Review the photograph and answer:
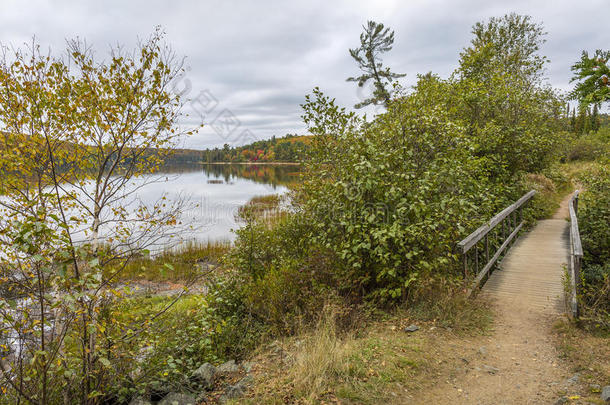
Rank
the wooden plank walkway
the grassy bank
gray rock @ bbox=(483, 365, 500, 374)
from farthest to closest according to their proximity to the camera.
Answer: the grassy bank < the wooden plank walkway < gray rock @ bbox=(483, 365, 500, 374)

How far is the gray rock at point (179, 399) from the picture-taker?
4199 mm

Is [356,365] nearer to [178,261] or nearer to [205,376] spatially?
[205,376]

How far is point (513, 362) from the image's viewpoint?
13.8 ft

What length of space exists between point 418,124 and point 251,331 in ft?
15.4

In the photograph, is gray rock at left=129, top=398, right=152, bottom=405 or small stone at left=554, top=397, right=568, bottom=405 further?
gray rock at left=129, top=398, right=152, bottom=405

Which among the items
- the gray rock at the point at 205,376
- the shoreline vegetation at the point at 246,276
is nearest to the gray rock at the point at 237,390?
the shoreline vegetation at the point at 246,276

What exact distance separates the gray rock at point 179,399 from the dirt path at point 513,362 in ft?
8.82

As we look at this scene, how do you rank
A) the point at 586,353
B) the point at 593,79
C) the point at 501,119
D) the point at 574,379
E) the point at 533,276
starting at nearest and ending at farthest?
the point at 593,79, the point at 574,379, the point at 586,353, the point at 533,276, the point at 501,119

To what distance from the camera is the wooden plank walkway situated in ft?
19.3

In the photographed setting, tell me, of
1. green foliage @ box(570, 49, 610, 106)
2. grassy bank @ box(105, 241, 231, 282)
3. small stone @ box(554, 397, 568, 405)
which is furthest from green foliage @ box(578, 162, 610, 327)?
grassy bank @ box(105, 241, 231, 282)

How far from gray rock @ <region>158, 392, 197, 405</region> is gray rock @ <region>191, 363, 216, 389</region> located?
308 mm

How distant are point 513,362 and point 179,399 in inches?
163

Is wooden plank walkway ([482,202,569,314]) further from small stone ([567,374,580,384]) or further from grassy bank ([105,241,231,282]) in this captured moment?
grassy bank ([105,241,231,282])

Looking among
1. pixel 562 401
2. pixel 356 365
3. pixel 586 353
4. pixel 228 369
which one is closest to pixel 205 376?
pixel 228 369
